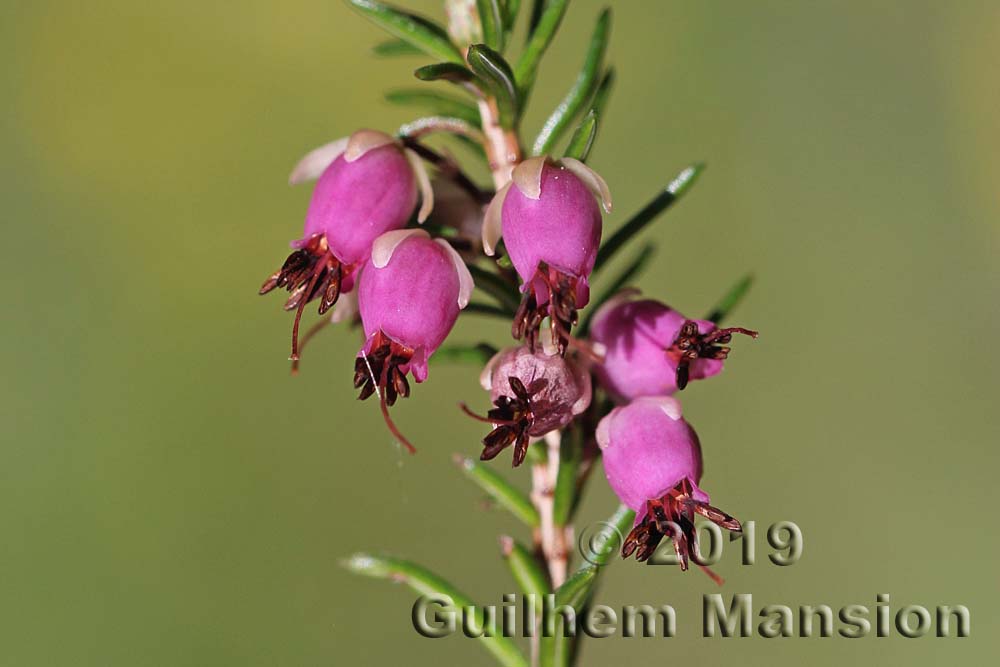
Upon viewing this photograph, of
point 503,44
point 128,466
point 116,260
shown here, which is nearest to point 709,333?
point 503,44

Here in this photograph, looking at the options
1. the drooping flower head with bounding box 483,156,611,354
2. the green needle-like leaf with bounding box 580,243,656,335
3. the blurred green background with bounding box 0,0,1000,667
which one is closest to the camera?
the drooping flower head with bounding box 483,156,611,354

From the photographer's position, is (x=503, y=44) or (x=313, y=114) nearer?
(x=503, y=44)

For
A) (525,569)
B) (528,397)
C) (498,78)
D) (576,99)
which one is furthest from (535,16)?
(525,569)

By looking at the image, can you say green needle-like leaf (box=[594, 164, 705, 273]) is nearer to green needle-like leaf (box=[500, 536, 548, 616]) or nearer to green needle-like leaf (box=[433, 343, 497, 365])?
green needle-like leaf (box=[433, 343, 497, 365])

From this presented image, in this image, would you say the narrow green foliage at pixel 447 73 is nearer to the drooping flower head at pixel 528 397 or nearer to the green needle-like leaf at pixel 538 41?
the green needle-like leaf at pixel 538 41

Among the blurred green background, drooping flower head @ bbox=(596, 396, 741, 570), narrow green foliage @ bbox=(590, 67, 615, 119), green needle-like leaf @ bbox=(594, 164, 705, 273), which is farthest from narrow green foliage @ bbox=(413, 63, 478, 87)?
the blurred green background

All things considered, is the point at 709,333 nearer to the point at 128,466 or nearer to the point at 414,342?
the point at 414,342

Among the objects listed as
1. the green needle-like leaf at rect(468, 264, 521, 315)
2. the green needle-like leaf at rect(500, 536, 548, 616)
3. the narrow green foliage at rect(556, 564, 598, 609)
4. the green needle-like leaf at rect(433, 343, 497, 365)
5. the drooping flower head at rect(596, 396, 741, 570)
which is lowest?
the narrow green foliage at rect(556, 564, 598, 609)

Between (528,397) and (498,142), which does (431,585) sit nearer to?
(528,397)
